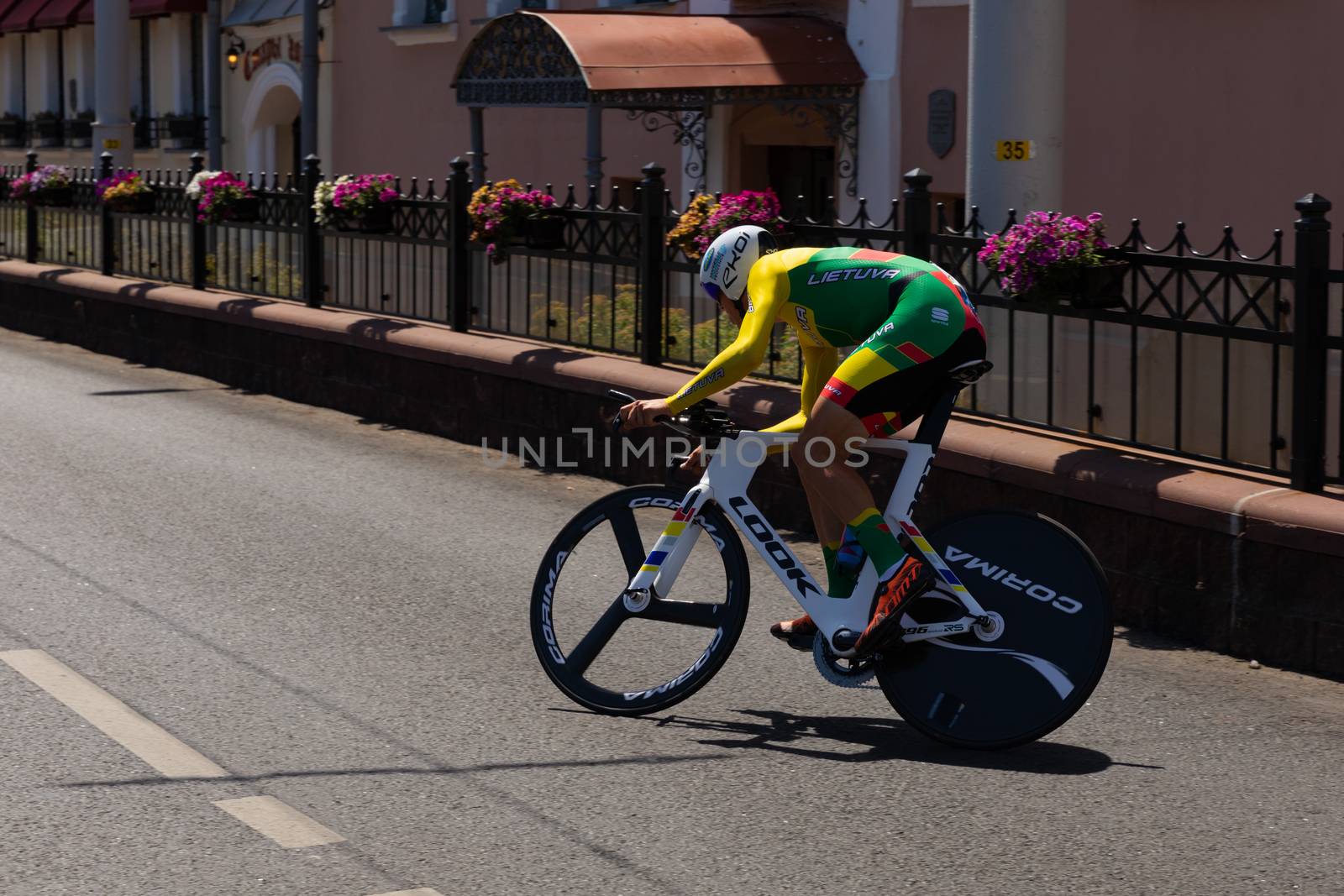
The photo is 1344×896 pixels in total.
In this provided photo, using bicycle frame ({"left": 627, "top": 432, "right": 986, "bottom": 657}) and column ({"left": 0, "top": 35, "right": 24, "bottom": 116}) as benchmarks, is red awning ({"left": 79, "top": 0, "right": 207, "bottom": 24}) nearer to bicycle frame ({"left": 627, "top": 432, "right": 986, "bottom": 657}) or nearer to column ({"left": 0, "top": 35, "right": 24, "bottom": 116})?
column ({"left": 0, "top": 35, "right": 24, "bottom": 116})

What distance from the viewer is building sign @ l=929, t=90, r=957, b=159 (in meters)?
17.0

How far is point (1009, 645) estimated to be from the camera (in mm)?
5855

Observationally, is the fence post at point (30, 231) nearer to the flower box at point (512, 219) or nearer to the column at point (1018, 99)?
the flower box at point (512, 219)

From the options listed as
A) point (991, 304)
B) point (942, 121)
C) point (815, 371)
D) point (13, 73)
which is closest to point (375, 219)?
point (942, 121)

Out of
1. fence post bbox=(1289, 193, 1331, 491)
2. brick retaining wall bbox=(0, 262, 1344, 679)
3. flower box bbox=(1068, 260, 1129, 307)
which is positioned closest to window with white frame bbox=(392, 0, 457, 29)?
brick retaining wall bbox=(0, 262, 1344, 679)

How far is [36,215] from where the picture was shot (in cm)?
2012

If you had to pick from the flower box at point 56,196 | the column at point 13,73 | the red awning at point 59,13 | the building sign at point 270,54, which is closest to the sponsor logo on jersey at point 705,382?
the flower box at point 56,196

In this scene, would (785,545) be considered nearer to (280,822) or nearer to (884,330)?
(884,330)

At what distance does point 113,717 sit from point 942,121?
12395 mm

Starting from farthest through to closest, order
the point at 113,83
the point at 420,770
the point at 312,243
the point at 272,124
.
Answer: the point at 272,124 < the point at 113,83 < the point at 312,243 < the point at 420,770

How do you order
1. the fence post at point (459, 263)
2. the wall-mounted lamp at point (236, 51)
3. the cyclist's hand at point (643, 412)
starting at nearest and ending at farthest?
the cyclist's hand at point (643, 412)
the fence post at point (459, 263)
the wall-mounted lamp at point (236, 51)

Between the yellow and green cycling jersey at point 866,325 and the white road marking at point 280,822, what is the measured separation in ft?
5.74

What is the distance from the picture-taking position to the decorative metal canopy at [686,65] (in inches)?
687

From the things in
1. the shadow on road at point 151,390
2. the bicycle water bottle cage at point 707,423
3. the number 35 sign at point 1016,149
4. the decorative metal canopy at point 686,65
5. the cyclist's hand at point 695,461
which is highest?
the decorative metal canopy at point 686,65
